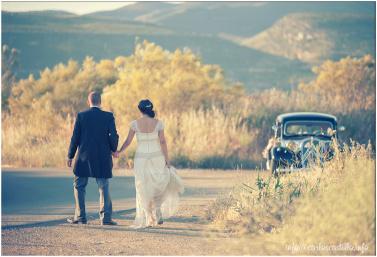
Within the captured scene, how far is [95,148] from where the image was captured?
1335cm

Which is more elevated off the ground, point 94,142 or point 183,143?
point 94,142

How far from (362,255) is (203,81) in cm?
2200

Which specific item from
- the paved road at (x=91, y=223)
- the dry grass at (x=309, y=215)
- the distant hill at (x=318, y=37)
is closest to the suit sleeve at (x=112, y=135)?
the paved road at (x=91, y=223)

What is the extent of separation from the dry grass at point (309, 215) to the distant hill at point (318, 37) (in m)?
88.8

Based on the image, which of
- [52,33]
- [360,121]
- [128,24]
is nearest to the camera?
[360,121]

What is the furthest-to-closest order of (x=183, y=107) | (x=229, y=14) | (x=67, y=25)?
(x=229, y=14) → (x=67, y=25) → (x=183, y=107)

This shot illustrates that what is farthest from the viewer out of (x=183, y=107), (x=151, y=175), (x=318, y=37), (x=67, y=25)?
(x=318, y=37)

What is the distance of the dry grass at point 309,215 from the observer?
416 inches

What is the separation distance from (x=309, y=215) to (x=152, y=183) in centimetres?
286

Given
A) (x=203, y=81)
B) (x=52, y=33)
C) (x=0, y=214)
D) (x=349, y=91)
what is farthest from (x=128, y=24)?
(x=0, y=214)

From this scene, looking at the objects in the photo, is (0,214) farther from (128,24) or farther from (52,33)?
(128,24)

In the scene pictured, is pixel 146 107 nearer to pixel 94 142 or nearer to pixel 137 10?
pixel 94 142

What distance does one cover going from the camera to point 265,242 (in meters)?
11.4

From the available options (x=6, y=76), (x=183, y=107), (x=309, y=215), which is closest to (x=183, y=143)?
(x=183, y=107)
